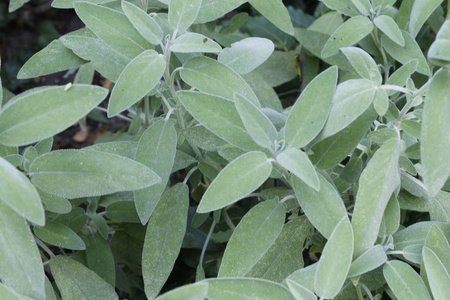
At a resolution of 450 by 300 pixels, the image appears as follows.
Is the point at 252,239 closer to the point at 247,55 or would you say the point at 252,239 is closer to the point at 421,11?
the point at 247,55

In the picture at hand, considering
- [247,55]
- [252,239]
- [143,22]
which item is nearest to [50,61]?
[143,22]

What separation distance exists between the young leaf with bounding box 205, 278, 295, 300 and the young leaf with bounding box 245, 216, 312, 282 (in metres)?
0.14

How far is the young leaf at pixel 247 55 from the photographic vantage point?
860 mm

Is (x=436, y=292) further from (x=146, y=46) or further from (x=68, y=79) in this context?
(x=68, y=79)

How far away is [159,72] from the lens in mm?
780

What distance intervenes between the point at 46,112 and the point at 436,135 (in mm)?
454

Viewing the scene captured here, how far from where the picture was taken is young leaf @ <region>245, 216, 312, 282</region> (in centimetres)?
84

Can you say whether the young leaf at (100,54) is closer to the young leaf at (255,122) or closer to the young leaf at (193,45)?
the young leaf at (193,45)

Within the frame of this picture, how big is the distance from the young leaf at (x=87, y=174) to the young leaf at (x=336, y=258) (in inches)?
9.1

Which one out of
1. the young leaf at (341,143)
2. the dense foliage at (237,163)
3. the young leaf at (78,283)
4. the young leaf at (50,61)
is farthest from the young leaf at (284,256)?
the young leaf at (50,61)

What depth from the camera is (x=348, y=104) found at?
2.39ft

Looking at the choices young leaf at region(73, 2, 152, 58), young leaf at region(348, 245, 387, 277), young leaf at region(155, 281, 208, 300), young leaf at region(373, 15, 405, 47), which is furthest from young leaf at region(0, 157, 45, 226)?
young leaf at region(373, 15, 405, 47)

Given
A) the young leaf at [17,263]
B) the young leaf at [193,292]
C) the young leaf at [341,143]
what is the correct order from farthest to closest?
1. the young leaf at [341,143]
2. the young leaf at [17,263]
3. the young leaf at [193,292]

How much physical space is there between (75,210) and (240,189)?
41 cm
